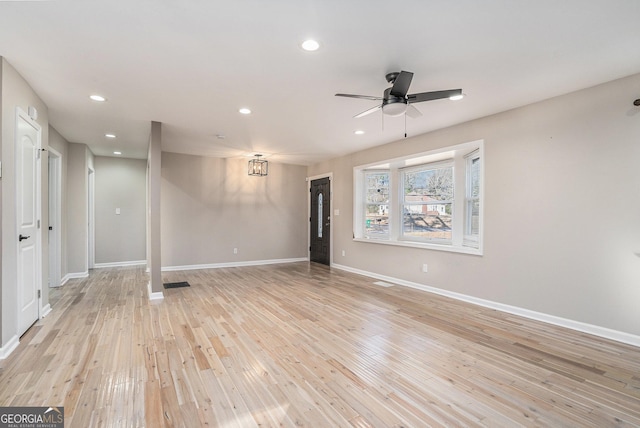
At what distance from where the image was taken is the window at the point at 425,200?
4.54 meters

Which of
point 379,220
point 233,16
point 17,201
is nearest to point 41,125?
point 17,201

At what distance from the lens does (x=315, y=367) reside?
243 centimetres

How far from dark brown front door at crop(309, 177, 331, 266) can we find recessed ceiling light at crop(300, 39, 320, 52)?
16.3 ft

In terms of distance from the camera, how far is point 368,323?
11.3 feet

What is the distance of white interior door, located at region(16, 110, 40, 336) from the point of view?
296 centimetres

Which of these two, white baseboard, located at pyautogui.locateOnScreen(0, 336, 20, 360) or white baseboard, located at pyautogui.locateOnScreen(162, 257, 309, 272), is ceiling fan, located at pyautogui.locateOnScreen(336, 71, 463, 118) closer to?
white baseboard, located at pyautogui.locateOnScreen(0, 336, 20, 360)

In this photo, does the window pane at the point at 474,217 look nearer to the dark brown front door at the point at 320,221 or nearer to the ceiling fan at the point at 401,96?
the ceiling fan at the point at 401,96

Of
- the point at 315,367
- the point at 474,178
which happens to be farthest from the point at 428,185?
the point at 315,367

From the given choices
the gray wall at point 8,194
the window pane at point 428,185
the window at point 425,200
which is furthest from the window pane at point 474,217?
the gray wall at point 8,194

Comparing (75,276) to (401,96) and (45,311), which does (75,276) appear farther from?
(401,96)

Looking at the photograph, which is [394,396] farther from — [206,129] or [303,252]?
[303,252]

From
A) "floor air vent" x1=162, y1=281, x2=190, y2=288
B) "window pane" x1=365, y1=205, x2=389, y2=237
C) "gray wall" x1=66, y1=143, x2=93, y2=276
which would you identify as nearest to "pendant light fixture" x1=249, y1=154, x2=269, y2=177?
"window pane" x1=365, y1=205, x2=389, y2=237

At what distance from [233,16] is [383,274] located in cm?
482

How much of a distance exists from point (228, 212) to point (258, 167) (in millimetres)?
1320
